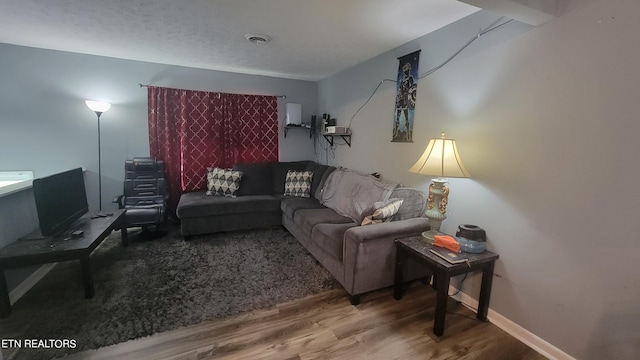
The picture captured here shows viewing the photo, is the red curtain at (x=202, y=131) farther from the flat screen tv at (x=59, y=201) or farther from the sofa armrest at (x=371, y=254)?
the sofa armrest at (x=371, y=254)

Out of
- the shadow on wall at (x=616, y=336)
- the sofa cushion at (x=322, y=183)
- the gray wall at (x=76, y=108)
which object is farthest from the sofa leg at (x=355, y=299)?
the gray wall at (x=76, y=108)

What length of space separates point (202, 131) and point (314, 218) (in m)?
2.40

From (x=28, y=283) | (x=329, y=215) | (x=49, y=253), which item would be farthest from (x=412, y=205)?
(x=28, y=283)

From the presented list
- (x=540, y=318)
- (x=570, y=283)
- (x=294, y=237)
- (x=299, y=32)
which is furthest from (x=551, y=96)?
(x=294, y=237)

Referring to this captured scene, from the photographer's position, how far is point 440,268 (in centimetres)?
172

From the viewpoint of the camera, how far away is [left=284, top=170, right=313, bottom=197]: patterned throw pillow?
12.9 feet

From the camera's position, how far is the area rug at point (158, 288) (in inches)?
69.7

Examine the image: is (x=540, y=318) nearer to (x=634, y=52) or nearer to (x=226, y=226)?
(x=634, y=52)

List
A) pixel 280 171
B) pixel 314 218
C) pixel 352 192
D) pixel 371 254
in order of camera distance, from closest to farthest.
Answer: pixel 371 254 < pixel 314 218 < pixel 352 192 < pixel 280 171

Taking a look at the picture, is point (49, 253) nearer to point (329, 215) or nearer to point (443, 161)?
point (329, 215)

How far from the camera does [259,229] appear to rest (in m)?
3.73

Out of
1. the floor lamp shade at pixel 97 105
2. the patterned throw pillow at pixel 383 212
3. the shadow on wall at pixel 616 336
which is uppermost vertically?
the floor lamp shade at pixel 97 105

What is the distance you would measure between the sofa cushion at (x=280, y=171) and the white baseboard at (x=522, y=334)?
2874 mm

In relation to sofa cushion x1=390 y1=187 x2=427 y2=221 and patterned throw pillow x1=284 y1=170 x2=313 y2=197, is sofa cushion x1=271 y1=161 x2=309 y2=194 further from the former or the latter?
sofa cushion x1=390 y1=187 x2=427 y2=221
